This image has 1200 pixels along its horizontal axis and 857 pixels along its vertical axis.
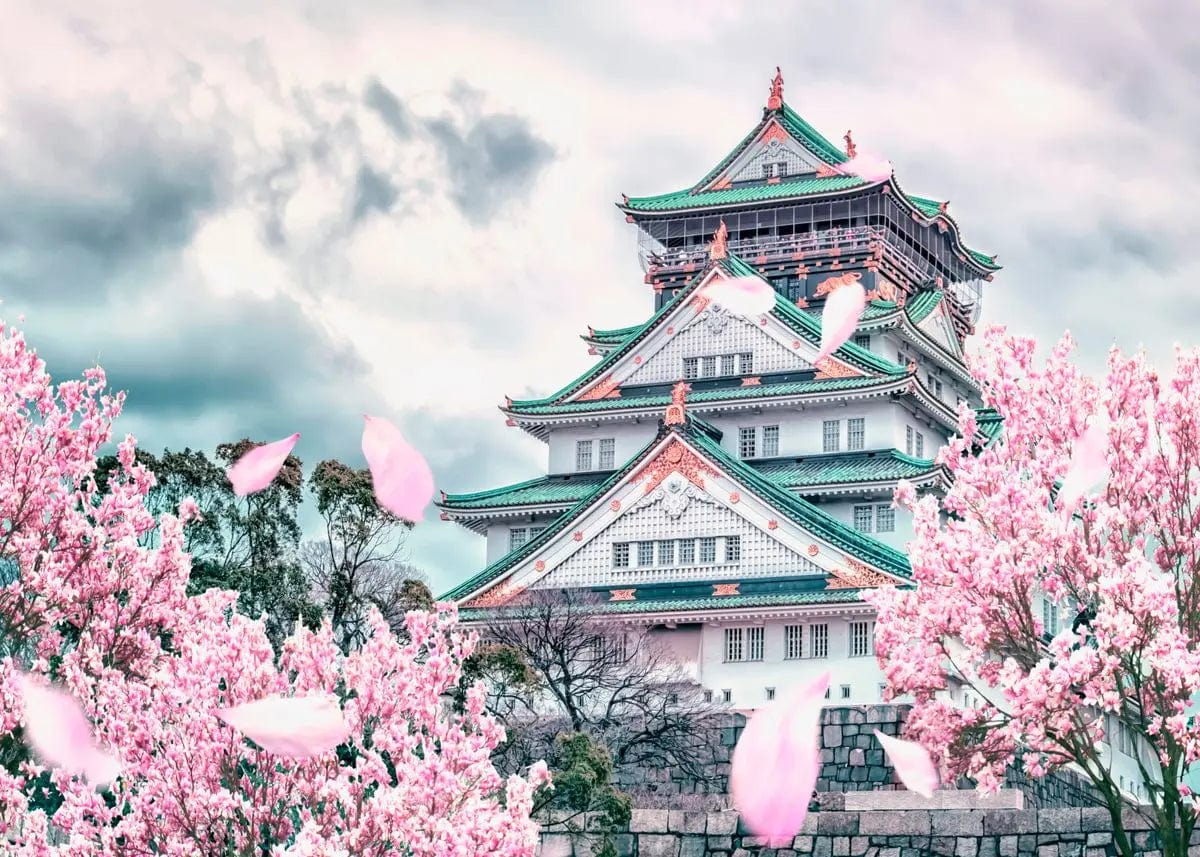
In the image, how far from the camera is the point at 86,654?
2264 centimetres

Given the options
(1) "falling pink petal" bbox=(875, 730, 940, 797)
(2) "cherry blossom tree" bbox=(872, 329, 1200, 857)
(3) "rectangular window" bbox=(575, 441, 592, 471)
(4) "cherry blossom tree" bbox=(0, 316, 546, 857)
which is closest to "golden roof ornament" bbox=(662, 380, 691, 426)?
(3) "rectangular window" bbox=(575, 441, 592, 471)

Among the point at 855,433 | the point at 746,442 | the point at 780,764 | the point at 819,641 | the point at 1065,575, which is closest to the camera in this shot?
the point at 1065,575

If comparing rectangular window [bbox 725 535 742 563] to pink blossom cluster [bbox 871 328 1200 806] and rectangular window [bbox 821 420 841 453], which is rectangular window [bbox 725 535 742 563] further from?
pink blossom cluster [bbox 871 328 1200 806]

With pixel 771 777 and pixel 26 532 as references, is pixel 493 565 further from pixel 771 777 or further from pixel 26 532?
pixel 26 532

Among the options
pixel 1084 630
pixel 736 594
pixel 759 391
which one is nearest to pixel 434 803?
pixel 1084 630

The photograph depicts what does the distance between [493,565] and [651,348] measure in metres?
10.1

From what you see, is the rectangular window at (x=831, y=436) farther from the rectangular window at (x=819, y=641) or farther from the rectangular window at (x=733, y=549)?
the rectangular window at (x=819, y=641)

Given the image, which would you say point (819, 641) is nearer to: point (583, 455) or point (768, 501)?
point (768, 501)

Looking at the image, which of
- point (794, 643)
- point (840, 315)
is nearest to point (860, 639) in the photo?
point (794, 643)

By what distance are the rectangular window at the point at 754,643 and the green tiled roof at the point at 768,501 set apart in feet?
10.5

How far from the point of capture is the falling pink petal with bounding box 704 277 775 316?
57.7 metres

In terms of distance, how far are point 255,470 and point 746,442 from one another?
1646 centimetres

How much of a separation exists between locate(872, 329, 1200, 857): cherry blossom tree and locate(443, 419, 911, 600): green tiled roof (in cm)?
2184

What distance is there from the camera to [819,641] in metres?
50.4
